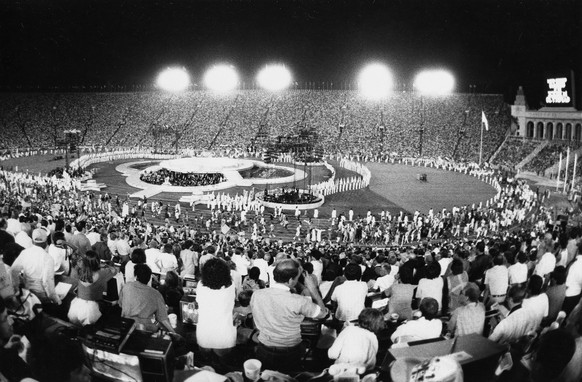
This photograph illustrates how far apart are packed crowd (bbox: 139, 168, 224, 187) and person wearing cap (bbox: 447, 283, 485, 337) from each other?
3782 centimetres

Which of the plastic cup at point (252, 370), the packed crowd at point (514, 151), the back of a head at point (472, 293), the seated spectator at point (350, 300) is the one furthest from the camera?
the packed crowd at point (514, 151)

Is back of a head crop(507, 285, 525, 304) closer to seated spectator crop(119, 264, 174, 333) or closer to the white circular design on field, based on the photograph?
seated spectator crop(119, 264, 174, 333)

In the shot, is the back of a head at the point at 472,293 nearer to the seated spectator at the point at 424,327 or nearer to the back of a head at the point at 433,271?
the seated spectator at the point at 424,327

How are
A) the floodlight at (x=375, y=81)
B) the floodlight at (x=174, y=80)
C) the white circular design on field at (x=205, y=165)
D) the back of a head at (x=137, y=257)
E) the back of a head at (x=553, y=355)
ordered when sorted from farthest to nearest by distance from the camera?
the floodlight at (x=174, y=80), the floodlight at (x=375, y=81), the white circular design on field at (x=205, y=165), the back of a head at (x=137, y=257), the back of a head at (x=553, y=355)

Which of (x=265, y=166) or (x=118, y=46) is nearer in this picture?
(x=265, y=166)

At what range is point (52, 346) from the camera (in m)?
4.37

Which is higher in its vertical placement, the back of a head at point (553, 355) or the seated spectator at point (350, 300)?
the back of a head at point (553, 355)

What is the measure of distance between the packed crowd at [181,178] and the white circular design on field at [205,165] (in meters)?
0.49

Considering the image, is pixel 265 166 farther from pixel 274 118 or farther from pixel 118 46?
pixel 118 46

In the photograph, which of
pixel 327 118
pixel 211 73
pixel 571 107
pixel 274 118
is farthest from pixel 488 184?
pixel 211 73

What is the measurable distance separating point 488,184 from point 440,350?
4377 centimetres

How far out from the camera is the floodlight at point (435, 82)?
7094 centimetres

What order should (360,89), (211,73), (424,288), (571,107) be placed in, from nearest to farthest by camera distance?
(424,288) → (571,107) → (360,89) → (211,73)

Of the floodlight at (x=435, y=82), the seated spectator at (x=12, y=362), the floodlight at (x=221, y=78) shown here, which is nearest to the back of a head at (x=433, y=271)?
the seated spectator at (x=12, y=362)
